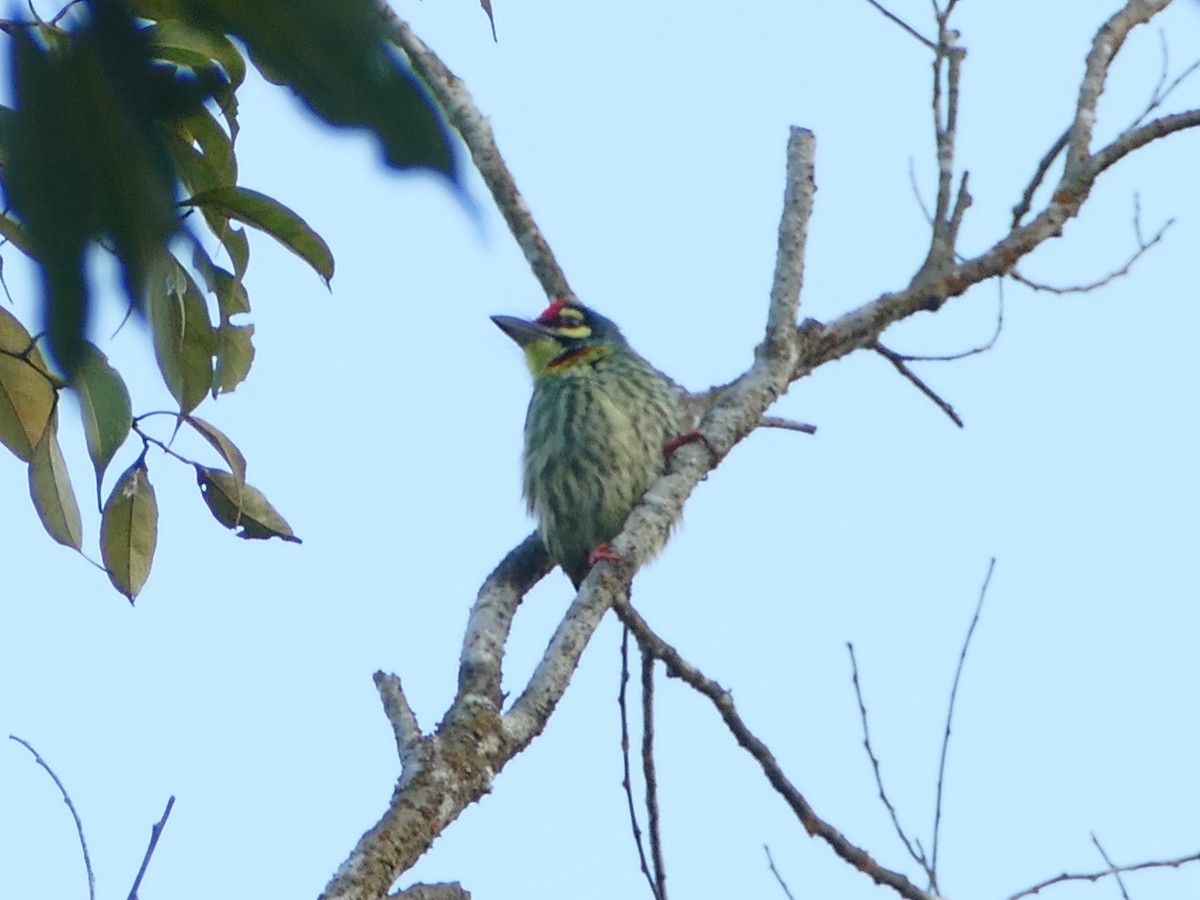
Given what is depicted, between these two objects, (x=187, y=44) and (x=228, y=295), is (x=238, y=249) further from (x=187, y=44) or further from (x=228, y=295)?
(x=187, y=44)

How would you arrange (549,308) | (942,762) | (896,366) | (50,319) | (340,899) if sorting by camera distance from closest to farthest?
1. (50,319)
2. (340,899)
3. (942,762)
4. (896,366)
5. (549,308)

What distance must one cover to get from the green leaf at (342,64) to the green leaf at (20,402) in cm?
203

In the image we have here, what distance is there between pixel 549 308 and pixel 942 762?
76.9 inches

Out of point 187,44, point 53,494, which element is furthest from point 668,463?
point 187,44

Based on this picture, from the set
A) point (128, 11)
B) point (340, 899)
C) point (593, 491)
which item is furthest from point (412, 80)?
point (593, 491)

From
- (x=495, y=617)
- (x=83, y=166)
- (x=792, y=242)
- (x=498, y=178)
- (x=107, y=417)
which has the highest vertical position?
(x=498, y=178)

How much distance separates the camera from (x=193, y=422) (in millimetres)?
2578

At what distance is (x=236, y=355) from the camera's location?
265cm

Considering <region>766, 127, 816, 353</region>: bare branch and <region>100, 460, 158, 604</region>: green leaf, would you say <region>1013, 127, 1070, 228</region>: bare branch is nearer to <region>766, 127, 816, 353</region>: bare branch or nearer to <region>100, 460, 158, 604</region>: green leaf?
<region>766, 127, 816, 353</region>: bare branch

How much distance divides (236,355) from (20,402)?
1.14 ft

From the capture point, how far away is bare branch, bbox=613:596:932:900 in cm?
305

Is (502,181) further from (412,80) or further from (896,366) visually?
(412,80)

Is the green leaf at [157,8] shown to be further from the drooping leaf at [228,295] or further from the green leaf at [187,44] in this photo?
the drooping leaf at [228,295]

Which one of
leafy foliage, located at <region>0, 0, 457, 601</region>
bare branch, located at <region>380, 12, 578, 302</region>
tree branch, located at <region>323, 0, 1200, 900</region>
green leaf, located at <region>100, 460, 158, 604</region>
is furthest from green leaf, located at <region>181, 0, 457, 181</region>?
bare branch, located at <region>380, 12, 578, 302</region>
